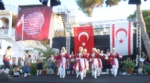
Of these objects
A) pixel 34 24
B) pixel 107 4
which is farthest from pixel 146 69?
pixel 34 24

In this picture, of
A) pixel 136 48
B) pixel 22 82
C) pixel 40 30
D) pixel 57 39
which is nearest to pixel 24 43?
pixel 40 30

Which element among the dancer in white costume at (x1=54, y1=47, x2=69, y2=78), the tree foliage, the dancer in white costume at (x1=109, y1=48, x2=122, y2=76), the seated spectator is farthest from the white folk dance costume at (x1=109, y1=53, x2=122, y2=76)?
the seated spectator

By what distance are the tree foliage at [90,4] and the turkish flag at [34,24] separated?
76.9 inches

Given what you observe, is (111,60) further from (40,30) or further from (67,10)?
(67,10)

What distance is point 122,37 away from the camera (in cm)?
1127

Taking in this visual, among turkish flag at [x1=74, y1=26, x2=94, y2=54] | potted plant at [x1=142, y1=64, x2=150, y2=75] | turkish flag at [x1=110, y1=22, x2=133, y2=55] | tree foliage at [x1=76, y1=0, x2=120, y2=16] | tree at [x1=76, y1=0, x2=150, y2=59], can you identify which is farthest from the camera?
tree foliage at [x1=76, y1=0, x2=120, y2=16]

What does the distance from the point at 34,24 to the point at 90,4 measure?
136 inches

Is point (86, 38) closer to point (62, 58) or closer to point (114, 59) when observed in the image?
point (114, 59)

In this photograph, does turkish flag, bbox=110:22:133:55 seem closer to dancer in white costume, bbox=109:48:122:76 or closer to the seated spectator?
dancer in white costume, bbox=109:48:122:76

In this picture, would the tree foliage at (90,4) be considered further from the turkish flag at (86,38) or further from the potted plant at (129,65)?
the potted plant at (129,65)

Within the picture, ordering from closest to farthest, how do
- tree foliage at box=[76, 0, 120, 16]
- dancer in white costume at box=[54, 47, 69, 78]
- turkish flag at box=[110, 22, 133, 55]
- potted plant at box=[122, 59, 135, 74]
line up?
dancer in white costume at box=[54, 47, 69, 78] → potted plant at box=[122, 59, 135, 74] → turkish flag at box=[110, 22, 133, 55] → tree foliage at box=[76, 0, 120, 16]

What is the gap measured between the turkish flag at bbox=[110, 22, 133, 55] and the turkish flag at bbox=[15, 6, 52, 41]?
4.00 meters

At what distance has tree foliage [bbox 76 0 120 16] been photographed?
12.4 metres

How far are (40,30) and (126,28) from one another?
4875 mm
